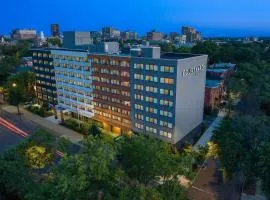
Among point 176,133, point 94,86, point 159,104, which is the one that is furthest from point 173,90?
point 94,86

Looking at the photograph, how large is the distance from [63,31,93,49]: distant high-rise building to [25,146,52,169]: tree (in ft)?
142

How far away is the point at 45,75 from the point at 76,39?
58.2 ft

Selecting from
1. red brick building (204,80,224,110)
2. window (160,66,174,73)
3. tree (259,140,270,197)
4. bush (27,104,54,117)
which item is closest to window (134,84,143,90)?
window (160,66,174,73)

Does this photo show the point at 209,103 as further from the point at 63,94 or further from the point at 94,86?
the point at 63,94

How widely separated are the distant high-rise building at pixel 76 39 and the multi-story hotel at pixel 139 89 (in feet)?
19.9

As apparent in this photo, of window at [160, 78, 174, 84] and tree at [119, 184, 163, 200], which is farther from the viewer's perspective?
window at [160, 78, 174, 84]

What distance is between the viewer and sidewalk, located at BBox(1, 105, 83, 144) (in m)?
64.0

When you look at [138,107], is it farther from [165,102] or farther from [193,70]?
[193,70]

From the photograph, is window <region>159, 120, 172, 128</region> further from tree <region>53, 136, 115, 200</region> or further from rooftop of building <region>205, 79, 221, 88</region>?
tree <region>53, 136, 115, 200</region>

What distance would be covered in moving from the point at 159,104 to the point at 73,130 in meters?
28.3

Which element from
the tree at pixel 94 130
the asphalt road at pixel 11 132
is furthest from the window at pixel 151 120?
the asphalt road at pixel 11 132

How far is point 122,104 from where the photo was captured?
6153cm

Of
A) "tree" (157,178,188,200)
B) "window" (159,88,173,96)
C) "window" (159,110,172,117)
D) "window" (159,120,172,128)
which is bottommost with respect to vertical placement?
"window" (159,120,172,128)

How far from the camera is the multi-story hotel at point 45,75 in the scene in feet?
258
